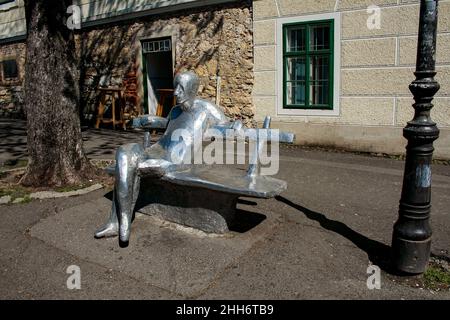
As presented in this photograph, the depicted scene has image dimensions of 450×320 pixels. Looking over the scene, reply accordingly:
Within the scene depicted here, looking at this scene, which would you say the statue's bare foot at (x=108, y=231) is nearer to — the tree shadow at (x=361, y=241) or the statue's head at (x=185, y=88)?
the statue's head at (x=185, y=88)

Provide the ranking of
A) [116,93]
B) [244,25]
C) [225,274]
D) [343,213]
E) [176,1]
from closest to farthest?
[225,274] → [343,213] → [244,25] → [176,1] → [116,93]

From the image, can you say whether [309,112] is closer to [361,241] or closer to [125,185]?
[361,241]

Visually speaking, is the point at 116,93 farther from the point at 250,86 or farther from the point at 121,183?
the point at 121,183

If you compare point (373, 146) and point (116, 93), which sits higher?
point (116, 93)

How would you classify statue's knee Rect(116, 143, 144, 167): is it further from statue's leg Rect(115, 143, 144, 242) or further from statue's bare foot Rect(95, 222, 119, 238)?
statue's bare foot Rect(95, 222, 119, 238)

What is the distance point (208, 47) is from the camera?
10047 millimetres

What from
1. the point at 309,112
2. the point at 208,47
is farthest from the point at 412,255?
the point at 208,47

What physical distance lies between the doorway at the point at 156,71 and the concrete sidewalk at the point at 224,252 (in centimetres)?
669

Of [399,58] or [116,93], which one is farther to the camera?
[116,93]

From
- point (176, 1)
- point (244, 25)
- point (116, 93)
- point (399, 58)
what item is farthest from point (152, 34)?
point (399, 58)

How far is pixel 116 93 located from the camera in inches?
488
